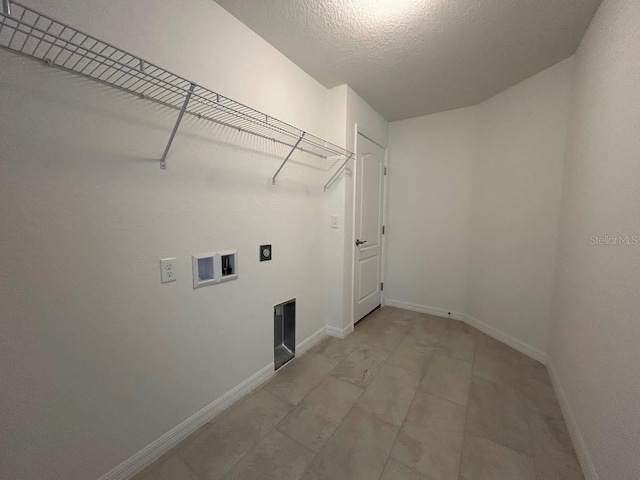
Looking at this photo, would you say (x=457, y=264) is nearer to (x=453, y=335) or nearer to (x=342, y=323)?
(x=453, y=335)

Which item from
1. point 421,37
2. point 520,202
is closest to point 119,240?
point 421,37

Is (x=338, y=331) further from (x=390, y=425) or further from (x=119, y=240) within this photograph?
(x=119, y=240)

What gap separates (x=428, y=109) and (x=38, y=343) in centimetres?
340

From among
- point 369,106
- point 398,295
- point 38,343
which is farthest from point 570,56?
point 38,343

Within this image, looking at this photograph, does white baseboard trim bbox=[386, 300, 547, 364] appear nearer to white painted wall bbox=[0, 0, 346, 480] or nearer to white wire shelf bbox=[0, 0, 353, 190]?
white painted wall bbox=[0, 0, 346, 480]

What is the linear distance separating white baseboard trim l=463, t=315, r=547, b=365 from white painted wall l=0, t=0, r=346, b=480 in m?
2.28

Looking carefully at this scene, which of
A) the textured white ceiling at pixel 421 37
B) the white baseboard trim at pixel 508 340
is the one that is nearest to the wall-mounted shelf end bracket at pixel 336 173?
the textured white ceiling at pixel 421 37

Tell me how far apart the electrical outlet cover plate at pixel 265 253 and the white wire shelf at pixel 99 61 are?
0.76 metres

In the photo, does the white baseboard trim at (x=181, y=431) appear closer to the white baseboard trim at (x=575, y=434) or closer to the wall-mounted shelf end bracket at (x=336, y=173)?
the wall-mounted shelf end bracket at (x=336, y=173)

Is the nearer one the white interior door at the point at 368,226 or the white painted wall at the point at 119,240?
the white painted wall at the point at 119,240

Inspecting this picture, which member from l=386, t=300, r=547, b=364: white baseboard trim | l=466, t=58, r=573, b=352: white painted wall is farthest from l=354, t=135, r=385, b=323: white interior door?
l=466, t=58, r=573, b=352: white painted wall

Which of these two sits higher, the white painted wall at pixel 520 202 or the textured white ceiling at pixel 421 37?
the textured white ceiling at pixel 421 37

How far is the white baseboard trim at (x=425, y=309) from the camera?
9.53 ft

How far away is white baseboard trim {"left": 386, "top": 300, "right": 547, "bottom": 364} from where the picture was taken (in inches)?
82.4
